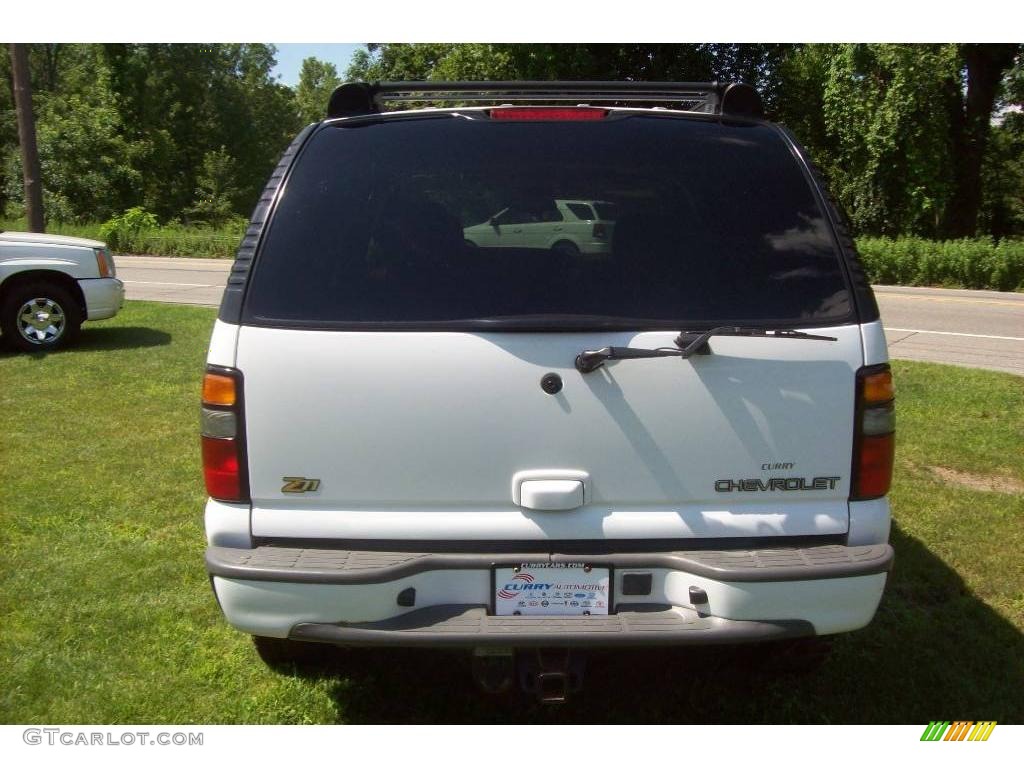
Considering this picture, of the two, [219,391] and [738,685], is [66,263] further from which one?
[738,685]

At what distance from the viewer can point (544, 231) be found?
3.05 metres

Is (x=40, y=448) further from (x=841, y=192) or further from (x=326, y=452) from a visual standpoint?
(x=841, y=192)

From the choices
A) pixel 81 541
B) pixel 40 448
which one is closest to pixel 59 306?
pixel 40 448

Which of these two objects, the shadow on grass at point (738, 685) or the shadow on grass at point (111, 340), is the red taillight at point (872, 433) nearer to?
the shadow on grass at point (738, 685)

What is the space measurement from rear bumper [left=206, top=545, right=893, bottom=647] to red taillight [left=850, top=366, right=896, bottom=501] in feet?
0.64

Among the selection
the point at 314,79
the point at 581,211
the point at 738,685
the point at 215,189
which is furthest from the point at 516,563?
the point at 314,79

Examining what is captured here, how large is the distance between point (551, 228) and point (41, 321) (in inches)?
332

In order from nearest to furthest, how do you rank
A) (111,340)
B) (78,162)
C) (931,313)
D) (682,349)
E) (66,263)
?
(682,349) < (66,263) < (111,340) < (931,313) < (78,162)

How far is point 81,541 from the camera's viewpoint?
188 inches

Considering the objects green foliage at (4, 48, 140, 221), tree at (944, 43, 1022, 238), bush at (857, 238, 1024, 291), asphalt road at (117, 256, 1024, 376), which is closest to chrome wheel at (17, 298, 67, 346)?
asphalt road at (117, 256, 1024, 376)

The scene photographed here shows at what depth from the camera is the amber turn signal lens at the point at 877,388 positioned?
269cm

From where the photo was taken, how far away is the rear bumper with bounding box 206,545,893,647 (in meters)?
2.60

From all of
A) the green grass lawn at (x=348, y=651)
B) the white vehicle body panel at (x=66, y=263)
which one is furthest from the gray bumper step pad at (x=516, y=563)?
the white vehicle body panel at (x=66, y=263)

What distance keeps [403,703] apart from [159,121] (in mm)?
52728
